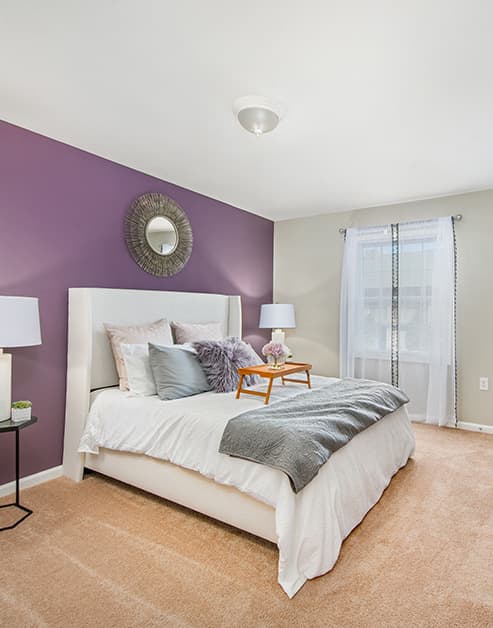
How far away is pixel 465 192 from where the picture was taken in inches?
157

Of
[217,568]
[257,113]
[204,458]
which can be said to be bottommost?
[217,568]

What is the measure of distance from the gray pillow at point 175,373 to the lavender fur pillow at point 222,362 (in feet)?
0.18

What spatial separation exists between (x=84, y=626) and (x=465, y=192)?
443cm

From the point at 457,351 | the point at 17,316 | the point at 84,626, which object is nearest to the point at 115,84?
the point at 17,316

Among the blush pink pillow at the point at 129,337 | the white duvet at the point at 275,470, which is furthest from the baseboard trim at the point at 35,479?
the blush pink pillow at the point at 129,337

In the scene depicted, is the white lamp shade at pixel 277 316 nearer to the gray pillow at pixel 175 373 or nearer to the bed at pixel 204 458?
the bed at pixel 204 458

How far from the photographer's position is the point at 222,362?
9.65 feet

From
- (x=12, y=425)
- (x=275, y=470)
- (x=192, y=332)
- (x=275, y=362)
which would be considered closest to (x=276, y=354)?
(x=275, y=362)

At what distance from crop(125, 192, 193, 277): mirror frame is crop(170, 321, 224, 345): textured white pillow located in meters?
0.55

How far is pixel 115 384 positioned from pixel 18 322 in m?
1.05

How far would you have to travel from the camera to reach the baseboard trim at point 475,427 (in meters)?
3.90

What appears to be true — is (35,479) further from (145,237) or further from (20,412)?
(145,237)

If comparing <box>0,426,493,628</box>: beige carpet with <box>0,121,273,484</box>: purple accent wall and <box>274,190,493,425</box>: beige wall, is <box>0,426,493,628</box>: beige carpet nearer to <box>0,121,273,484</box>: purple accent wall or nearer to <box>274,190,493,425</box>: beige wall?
<box>0,121,273,484</box>: purple accent wall

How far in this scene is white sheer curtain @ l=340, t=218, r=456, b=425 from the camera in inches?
159
